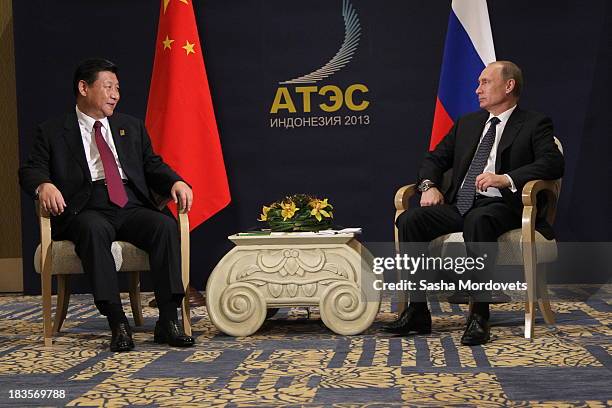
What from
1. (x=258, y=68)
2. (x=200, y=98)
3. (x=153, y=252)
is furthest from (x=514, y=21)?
(x=153, y=252)

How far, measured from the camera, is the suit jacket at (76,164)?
407 centimetres

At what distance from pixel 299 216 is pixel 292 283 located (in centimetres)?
35

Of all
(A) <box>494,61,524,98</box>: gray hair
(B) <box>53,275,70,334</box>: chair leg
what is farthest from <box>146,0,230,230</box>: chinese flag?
(A) <box>494,61,524,98</box>: gray hair

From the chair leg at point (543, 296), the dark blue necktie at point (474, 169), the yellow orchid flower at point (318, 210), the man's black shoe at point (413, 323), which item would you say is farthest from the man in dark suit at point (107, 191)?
the chair leg at point (543, 296)

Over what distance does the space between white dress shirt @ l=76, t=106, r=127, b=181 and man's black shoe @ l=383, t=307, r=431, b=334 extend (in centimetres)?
146

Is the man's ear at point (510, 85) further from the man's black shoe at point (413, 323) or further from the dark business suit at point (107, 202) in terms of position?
the dark business suit at point (107, 202)

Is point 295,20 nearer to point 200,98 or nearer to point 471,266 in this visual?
point 200,98

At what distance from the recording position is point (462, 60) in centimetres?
549

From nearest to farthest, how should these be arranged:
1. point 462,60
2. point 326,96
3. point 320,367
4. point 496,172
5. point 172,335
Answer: point 320,367 < point 172,335 < point 496,172 < point 462,60 < point 326,96

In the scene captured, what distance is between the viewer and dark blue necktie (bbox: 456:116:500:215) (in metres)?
4.21

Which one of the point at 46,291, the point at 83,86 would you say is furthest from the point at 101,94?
the point at 46,291

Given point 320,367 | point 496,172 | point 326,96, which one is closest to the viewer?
point 320,367

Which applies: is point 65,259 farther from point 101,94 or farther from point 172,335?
point 101,94

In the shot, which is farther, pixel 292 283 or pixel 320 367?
pixel 292 283
